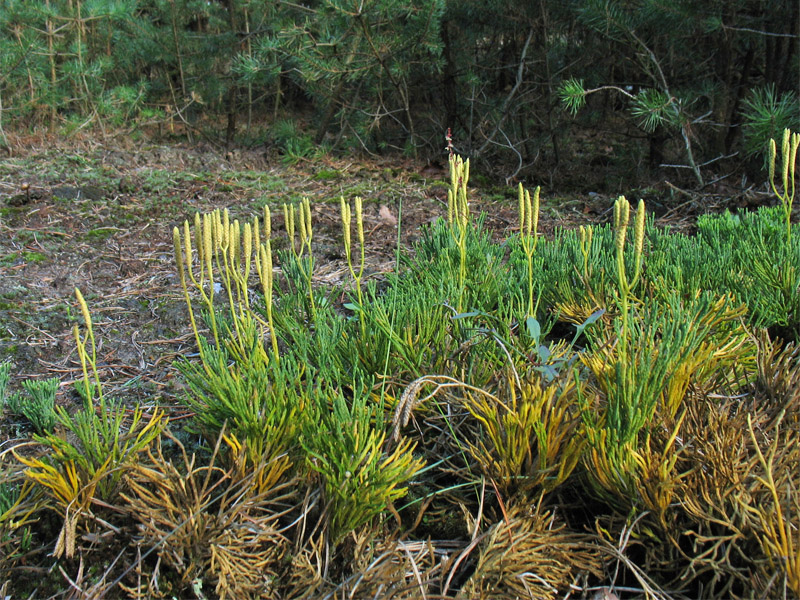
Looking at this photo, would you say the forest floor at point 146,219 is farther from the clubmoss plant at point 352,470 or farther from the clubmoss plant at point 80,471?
the clubmoss plant at point 352,470

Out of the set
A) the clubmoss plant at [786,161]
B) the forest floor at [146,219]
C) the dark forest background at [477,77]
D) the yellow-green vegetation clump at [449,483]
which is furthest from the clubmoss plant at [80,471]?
the dark forest background at [477,77]

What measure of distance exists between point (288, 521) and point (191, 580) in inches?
9.3

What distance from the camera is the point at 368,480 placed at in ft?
4.45

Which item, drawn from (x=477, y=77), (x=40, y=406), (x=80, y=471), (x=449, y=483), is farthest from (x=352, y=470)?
(x=477, y=77)

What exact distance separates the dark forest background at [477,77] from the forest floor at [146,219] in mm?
545

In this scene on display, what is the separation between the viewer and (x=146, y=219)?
13.7 feet

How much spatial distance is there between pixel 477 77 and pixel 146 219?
3078 mm

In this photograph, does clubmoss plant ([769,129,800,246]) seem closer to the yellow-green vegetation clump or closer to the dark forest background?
the yellow-green vegetation clump

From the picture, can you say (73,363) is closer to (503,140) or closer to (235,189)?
(235,189)

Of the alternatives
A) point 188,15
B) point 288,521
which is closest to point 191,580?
point 288,521

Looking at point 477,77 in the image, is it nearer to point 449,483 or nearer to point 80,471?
point 449,483

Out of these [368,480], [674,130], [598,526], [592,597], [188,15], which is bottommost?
[592,597]

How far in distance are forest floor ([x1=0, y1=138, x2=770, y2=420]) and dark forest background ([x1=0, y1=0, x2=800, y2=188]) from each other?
0.54 meters

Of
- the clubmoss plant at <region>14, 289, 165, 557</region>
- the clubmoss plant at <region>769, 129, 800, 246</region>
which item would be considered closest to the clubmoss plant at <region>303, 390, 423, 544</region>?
the clubmoss plant at <region>14, 289, 165, 557</region>
